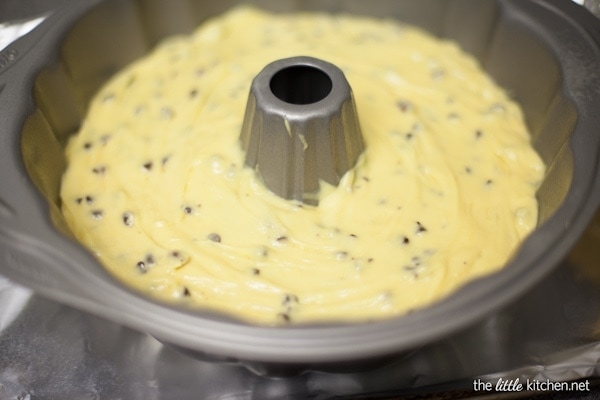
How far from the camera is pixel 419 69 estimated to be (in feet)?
4.58

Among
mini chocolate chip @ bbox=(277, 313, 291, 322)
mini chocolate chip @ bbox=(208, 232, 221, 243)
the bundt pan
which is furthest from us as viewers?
mini chocolate chip @ bbox=(208, 232, 221, 243)

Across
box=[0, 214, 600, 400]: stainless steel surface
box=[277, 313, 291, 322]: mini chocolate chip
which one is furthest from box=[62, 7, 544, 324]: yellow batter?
box=[0, 214, 600, 400]: stainless steel surface

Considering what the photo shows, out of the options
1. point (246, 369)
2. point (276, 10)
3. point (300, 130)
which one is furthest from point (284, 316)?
point (276, 10)

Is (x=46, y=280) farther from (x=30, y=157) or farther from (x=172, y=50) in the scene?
(x=172, y=50)

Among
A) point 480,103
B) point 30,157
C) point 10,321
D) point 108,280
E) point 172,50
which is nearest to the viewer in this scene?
point 108,280

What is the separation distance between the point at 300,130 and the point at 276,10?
0.55 m

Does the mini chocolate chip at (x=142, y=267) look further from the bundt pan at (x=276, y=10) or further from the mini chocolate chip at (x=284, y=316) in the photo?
the mini chocolate chip at (x=284, y=316)

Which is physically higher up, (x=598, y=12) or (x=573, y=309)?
(x=598, y=12)

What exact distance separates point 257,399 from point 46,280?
0.44 meters

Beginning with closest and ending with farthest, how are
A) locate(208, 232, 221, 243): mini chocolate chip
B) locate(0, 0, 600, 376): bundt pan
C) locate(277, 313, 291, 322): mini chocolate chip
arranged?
locate(0, 0, 600, 376): bundt pan → locate(277, 313, 291, 322): mini chocolate chip → locate(208, 232, 221, 243): mini chocolate chip

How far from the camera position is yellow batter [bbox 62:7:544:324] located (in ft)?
3.42

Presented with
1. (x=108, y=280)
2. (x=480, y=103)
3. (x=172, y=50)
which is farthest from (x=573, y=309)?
(x=172, y=50)

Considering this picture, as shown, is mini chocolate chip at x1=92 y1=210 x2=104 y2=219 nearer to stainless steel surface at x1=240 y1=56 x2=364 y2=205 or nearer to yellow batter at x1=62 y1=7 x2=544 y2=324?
yellow batter at x1=62 y1=7 x2=544 y2=324

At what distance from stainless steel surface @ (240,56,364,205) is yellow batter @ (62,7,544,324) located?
3 centimetres
